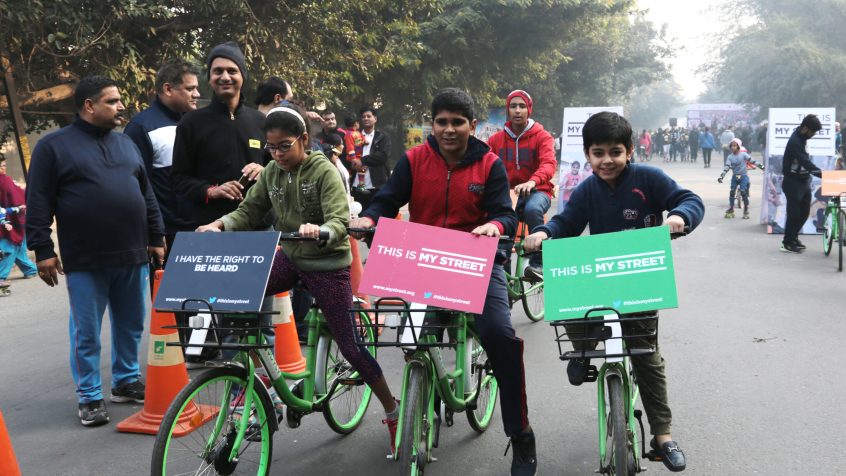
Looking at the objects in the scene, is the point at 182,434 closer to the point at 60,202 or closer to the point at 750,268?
the point at 60,202

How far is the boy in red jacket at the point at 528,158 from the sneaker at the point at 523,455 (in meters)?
3.31

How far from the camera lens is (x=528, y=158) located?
7344mm

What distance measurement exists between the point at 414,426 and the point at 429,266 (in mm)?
687

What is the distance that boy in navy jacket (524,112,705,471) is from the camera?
147 inches

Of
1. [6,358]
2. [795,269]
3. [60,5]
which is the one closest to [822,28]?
[795,269]

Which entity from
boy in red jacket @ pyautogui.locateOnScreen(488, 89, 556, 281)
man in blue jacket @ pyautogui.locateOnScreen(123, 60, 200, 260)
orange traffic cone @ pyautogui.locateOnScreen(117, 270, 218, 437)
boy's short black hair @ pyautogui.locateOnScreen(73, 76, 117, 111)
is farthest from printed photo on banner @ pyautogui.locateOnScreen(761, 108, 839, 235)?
boy's short black hair @ pyautogui.locateOnScreen(73, 76, 117, 111)

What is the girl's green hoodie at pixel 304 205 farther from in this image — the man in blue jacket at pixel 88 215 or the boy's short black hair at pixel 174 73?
the boy's short black hair at pixel 174 73

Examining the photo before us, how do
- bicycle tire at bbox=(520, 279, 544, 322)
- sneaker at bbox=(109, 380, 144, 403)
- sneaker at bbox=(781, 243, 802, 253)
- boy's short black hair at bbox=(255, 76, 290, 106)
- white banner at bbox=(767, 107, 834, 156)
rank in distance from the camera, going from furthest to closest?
white banner at bbox=(767, 107, 834, 156) → sneaker at bbox=(781, 243, 802, 253) → bicycle tire at bbox=(520, 279, 544, 322) → boy's short black hair at bbox=(255, 76, 290, 106) → sneaker at bbox=(109, 380, 144, 403)

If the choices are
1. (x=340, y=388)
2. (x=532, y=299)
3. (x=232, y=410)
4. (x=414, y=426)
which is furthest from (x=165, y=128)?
(x=532, y=299)

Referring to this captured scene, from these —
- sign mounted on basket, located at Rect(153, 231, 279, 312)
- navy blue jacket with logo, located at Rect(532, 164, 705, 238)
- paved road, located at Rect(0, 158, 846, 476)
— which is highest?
navy blue jacket with logo, located at Rect(532, 164, 705, 238)

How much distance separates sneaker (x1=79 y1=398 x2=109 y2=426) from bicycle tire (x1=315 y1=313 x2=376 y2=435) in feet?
4.82

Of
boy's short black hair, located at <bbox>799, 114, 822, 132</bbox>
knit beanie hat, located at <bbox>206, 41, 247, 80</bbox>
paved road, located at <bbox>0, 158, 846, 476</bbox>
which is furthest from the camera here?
boy's short black hair, located at <bbox>799, 114, 822, 132</bbox>

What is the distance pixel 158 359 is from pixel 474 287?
2.45 m

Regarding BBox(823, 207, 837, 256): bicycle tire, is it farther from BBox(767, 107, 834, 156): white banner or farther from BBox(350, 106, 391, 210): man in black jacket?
BBox(350, 106, 391, 210): man in black jacket
